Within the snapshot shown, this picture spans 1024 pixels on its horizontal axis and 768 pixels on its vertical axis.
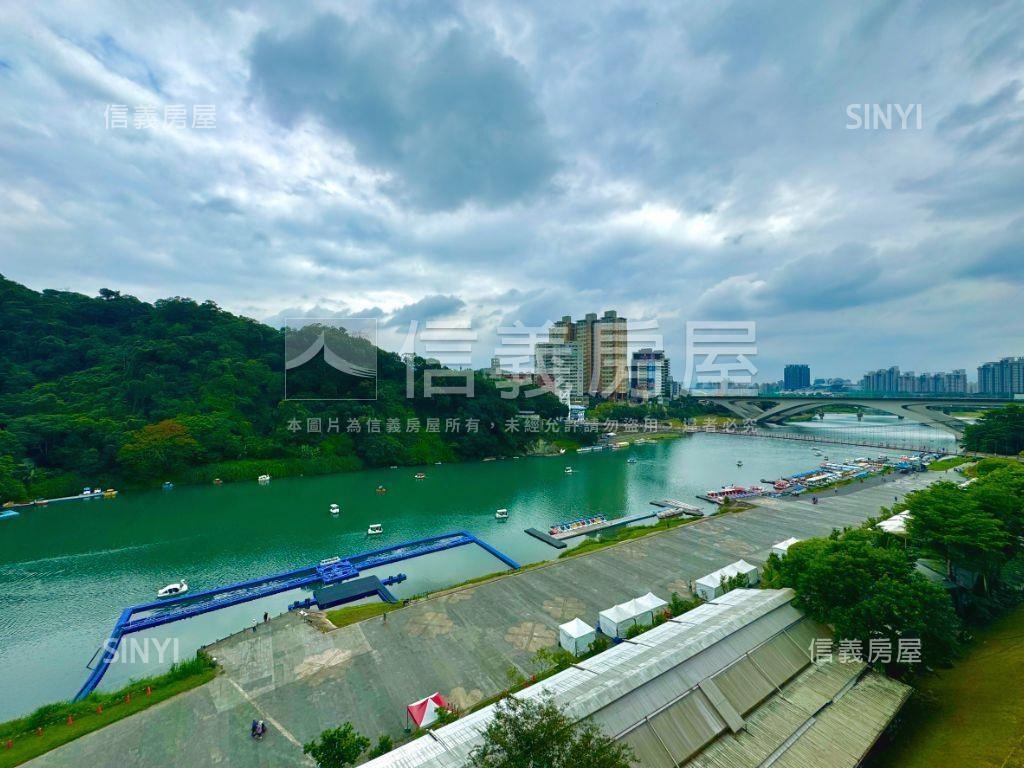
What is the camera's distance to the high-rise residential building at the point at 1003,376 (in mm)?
95500

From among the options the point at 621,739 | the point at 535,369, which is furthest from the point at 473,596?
the point at 535,369

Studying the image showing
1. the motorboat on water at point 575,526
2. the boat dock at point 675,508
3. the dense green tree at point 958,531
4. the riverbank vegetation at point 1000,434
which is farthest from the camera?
the riverbank vegetation at point 1000,434

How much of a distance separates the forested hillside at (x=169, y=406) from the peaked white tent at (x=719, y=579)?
32.4m

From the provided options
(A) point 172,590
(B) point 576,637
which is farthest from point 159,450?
(B) point 576,637

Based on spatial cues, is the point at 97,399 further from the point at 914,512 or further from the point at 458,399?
the point at 914,512

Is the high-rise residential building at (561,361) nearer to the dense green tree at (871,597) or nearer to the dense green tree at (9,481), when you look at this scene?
the dense green tree at (9,481)

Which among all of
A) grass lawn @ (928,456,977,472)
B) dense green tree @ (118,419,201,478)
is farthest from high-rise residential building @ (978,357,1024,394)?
dense green tree @ (118,419,201,478)

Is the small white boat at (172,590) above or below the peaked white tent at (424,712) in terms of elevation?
below

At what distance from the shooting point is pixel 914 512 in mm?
12594

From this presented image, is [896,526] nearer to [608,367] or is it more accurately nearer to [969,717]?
[969,717]

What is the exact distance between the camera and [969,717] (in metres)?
7.87

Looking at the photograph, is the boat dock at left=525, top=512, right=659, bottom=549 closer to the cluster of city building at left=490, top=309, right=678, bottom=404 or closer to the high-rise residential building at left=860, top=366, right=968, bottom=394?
the cluster of city building at left=490, top=309, right=678, bottom=404

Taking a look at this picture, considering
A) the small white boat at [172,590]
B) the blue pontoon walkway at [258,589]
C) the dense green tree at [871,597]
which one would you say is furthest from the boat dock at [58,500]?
the dense green tree at [871,597]

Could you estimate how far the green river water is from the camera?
1336cm
